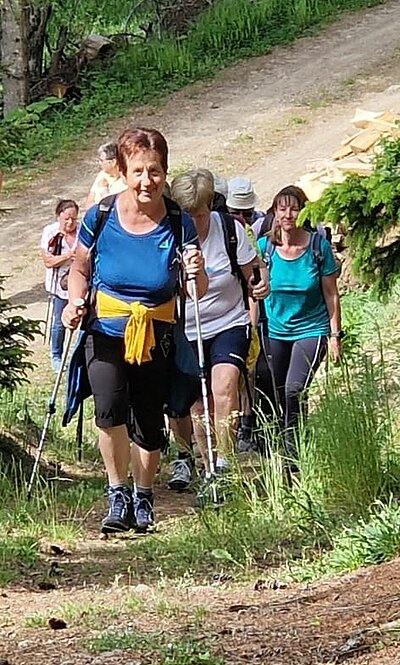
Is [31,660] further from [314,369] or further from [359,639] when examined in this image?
[314,369]

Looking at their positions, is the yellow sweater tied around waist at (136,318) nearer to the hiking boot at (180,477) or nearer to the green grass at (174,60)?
the hiking boot at (180,477)

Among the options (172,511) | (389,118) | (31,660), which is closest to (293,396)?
(172,511)

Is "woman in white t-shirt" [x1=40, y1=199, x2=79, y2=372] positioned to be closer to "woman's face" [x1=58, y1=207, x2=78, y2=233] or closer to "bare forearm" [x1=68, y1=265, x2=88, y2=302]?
"woman's face" [x1=58, y1=207, x2=78, y2=233]

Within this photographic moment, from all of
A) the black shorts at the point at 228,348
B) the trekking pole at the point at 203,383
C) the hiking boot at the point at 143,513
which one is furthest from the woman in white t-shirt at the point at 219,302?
the hiking boot at the point at 143,513

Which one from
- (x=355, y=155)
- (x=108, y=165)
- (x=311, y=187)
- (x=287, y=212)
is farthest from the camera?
(x=355, y=155)

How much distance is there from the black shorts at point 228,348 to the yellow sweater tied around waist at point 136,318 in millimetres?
868

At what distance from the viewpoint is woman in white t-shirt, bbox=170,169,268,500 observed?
6902 mm

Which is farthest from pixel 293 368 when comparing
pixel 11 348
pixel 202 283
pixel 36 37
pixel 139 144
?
pixel 36 37

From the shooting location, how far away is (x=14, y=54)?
18.5 metres

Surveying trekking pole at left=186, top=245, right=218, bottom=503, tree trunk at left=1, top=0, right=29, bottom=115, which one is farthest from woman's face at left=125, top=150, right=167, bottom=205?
tree trunk at left=1, top=0, right=29, bottom=115

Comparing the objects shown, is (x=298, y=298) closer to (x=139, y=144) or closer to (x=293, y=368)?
(x=293, y=368)

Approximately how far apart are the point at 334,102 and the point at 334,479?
12348 millimetres

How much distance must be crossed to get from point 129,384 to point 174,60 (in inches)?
562

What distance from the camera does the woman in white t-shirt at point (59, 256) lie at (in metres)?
9.88
